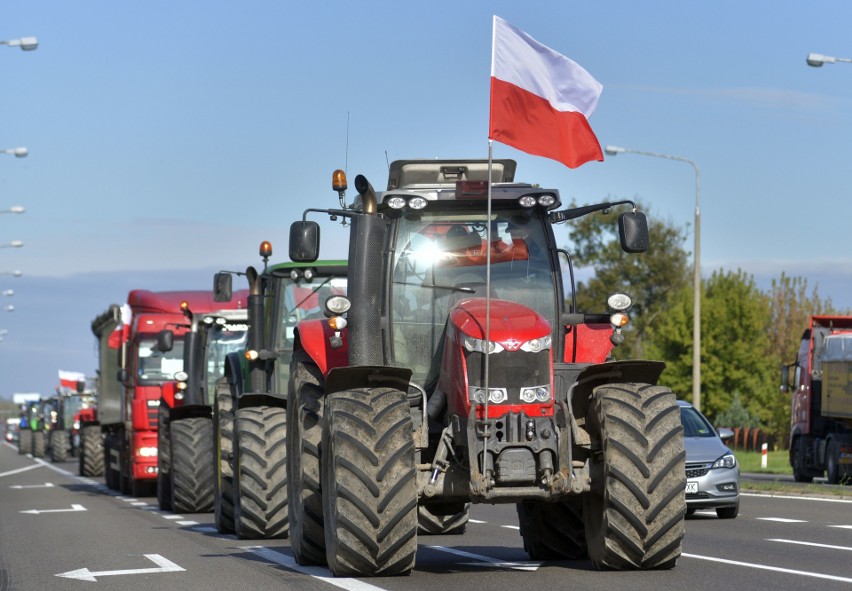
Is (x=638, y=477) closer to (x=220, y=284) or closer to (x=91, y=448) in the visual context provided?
(x=220, y=284)

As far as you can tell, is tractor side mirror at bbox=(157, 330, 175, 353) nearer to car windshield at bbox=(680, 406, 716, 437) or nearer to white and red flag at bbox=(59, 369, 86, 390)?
car windshield at bbox=(680, 406, 716, 437)

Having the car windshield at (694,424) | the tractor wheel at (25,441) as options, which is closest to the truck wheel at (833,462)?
the car windshield at (694,424)

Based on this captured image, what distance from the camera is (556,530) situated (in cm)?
1391

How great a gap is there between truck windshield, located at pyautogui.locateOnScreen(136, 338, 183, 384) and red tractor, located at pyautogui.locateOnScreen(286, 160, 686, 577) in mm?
17909

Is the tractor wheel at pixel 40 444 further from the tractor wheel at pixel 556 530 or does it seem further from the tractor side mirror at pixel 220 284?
the tractor wheel at pixel 556 530

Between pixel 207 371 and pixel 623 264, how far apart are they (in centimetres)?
7124

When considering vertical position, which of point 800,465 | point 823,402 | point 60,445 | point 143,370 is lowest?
point 60,445

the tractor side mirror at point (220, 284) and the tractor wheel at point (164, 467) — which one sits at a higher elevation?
the tractor side mirror at point (220, 284)

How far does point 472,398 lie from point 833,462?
26.4 metres

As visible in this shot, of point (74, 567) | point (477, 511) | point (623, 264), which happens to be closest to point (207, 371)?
point (477, 511)

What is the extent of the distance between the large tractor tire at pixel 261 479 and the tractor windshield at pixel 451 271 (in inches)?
198

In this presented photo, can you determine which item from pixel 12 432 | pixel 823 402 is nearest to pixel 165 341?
pixel 823 402

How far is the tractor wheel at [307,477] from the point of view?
44.2ft

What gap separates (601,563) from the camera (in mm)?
12188
